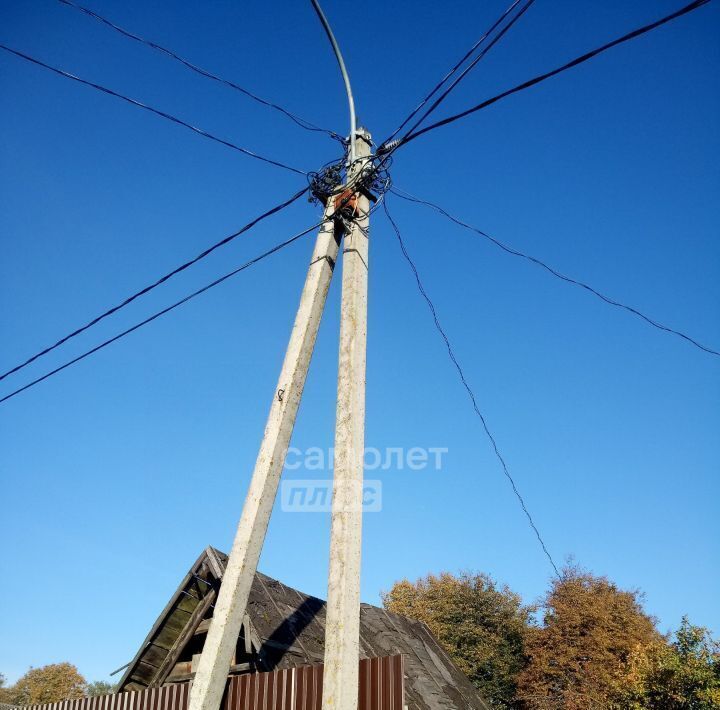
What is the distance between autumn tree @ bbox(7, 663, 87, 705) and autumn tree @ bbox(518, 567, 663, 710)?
4050 centimetres

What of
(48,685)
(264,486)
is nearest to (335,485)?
(264,486)

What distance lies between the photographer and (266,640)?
9734 millimetres

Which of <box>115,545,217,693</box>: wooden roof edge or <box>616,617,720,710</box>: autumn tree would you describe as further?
Result: <box>616,617,720,710</box>: autumn tree

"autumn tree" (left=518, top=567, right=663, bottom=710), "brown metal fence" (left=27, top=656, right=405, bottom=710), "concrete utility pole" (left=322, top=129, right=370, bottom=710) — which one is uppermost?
"autumn tree" (left=518, top=567, right=663, bottom=710)

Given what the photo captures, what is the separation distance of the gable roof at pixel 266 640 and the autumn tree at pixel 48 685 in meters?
53.6

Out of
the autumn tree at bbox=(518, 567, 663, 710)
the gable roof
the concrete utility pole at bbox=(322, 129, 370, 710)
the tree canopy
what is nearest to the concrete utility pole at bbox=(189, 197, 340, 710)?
the concrete utility pole at bbox=(322, 129, 370, 710)

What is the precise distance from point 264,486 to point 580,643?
35.1m

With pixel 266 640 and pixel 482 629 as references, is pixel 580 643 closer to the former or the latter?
pixel 482 629

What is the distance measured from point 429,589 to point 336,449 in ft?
138

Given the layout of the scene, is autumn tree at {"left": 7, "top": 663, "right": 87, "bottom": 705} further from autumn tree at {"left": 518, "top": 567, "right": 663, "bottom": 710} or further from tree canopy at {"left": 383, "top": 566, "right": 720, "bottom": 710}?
autumn tree at {"left": 518, "top": 567, "right": 663, "bottom": 710}

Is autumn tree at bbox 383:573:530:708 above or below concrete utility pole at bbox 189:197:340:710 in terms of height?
above

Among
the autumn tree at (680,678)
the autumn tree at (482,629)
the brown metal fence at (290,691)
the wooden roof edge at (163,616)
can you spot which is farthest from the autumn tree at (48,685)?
the brown metal fence at (290,691)

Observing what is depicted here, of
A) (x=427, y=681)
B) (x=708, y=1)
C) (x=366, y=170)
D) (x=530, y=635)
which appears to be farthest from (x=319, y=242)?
(x=530, y=635)

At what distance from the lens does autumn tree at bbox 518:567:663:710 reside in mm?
33562
